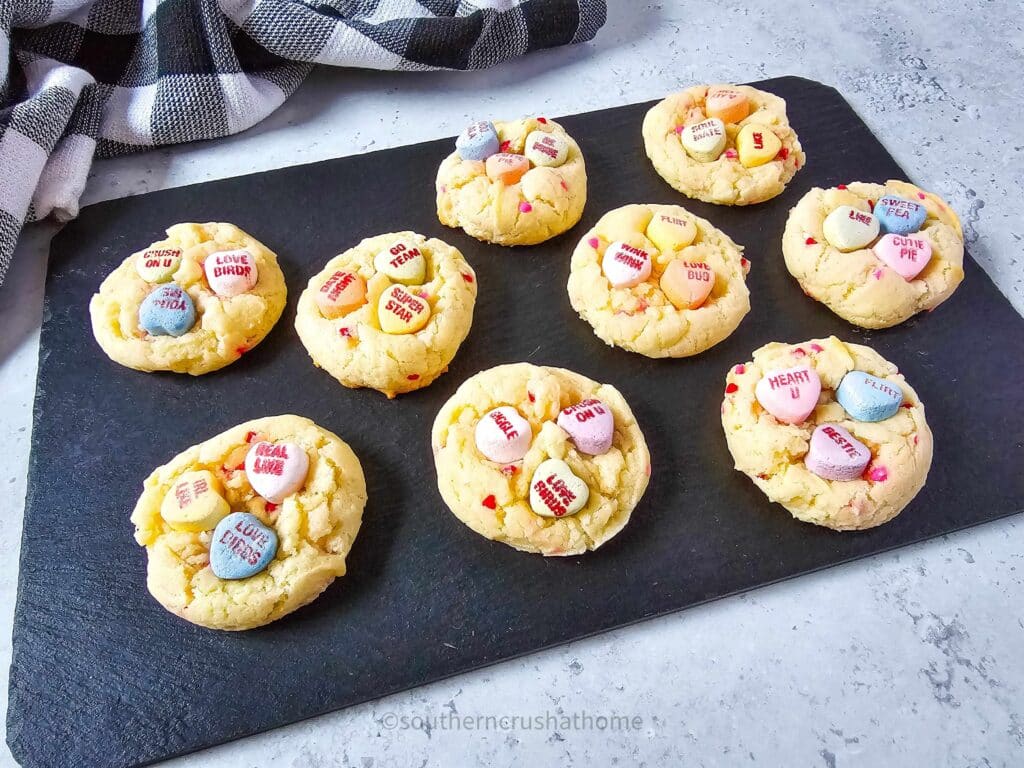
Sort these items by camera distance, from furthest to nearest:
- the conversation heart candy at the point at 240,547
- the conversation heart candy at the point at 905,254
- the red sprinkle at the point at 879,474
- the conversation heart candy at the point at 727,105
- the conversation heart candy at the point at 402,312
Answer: the conversation heart candy at the point at 727,105, the conversation heart candy at the point at 905,254, the conversation heart candy at the point at 402,312, the red sprinkle at the point at 879,474, the conversation heart candy at the point at 240,547

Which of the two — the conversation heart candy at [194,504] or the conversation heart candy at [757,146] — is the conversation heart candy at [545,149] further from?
the conversation heart candy at [194,504]

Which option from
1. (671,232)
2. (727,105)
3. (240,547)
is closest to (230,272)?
(240,547)

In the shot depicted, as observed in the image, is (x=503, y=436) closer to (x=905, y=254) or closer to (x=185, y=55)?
(x=905, y=254)

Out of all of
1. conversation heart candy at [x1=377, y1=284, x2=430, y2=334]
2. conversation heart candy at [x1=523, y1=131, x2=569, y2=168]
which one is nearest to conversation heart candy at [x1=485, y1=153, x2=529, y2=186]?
conversation heart candy at [x1=523, y1=131, x2=569, y2=168]

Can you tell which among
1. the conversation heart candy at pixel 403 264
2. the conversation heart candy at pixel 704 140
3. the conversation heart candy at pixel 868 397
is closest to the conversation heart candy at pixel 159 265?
the conversation heart candy at pixel 403 264

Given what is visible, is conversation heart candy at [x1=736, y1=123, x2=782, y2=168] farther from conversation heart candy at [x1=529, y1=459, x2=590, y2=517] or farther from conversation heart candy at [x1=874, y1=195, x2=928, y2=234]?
conversation heart candy at [x1=529, y1=459, x2=590, y2=517]
